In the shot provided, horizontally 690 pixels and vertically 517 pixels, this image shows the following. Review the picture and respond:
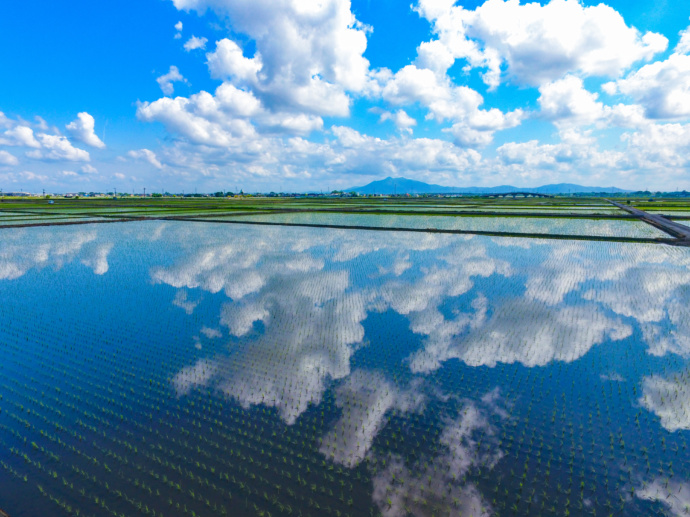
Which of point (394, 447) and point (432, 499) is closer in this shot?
point (432, 499)

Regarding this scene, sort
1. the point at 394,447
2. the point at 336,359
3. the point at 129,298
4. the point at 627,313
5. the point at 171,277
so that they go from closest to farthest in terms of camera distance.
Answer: the point at 394,447, the point at 336,359, the point at 627,313, the point at 129,298, the point at 171,277

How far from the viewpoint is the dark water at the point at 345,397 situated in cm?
563

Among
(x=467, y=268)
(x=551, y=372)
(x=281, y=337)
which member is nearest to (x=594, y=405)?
(x=551, y=372)

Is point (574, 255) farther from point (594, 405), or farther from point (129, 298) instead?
point (129, 298)

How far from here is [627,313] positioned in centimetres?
1340

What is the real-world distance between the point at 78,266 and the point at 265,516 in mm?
21768

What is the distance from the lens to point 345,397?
26.6ft

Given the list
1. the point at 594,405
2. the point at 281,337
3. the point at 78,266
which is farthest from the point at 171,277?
the point at 594,405

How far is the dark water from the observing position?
5629 millimetres

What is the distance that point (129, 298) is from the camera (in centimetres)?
1520

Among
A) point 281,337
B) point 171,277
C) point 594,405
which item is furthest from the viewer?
point 171,277

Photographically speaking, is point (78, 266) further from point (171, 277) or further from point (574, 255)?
point (574, 255)

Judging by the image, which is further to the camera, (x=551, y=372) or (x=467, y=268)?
(x=467, y=268)

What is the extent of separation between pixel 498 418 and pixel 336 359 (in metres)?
4.32
